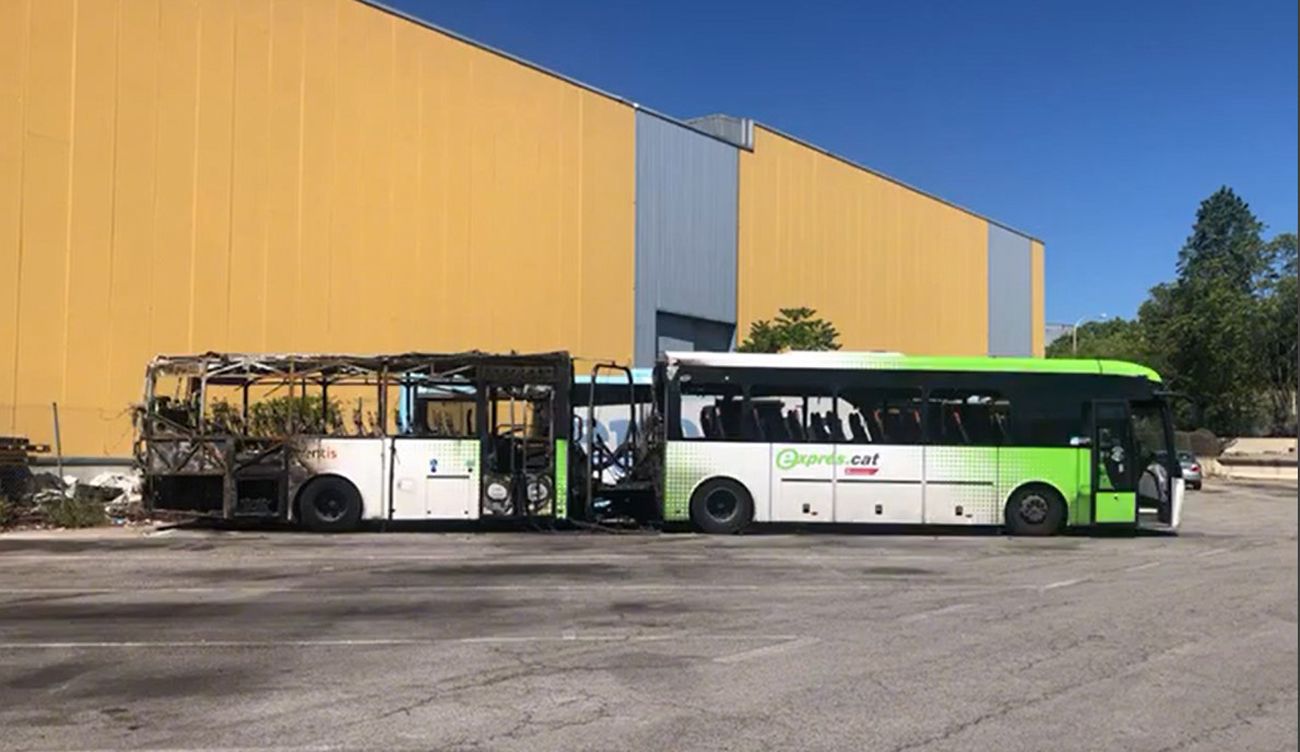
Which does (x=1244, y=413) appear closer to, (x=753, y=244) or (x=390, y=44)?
(x=753, y=244)

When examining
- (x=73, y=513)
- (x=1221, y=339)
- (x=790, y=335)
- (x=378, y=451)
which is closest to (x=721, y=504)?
(x=378, y=451)

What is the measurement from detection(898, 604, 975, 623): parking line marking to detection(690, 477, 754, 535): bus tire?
8278mm

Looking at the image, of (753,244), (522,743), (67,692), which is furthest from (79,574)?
(753,244)

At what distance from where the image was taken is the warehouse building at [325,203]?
22953 mm

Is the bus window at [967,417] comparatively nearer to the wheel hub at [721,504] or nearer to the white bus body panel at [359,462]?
the wheel hub at [721,504]

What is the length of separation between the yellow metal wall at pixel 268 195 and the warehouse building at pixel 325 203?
5cm

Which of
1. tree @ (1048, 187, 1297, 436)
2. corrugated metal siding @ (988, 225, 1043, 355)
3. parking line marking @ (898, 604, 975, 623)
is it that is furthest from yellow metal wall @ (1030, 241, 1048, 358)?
parking line marking @ (898, 604, 975, 623)

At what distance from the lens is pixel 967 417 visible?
64.4 ft

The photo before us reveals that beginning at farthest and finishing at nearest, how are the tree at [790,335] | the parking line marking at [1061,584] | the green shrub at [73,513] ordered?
1. the tree at [790,335]
2. the green shrub at [73,513]
3. the parking line marking at [1061,584]

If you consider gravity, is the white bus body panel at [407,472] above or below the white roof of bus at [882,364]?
below

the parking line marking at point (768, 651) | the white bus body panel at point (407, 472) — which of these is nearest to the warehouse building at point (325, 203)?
the white bus body panel at point (407, 472)

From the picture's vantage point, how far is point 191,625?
984 centimetres

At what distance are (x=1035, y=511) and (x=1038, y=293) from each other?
46606mm

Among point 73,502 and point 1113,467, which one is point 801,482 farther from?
point 73,502
